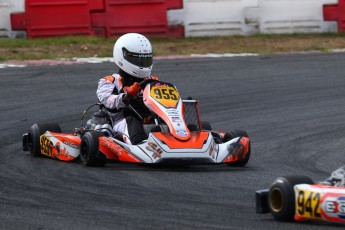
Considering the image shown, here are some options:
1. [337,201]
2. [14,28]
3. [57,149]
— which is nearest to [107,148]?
[57,149]

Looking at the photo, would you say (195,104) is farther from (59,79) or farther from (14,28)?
(14,28)

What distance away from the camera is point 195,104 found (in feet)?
29.8

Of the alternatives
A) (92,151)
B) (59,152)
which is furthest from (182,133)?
(59,152)

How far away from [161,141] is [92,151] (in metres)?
0.55

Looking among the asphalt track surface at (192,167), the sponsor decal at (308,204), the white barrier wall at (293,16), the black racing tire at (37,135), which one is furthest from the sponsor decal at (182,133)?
the white barrier wall at (293,16)

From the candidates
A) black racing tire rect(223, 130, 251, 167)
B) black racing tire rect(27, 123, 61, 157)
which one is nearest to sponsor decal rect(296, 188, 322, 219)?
black racing tire rect(223, 130, 251, 167)

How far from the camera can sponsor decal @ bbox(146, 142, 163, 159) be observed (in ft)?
27.5

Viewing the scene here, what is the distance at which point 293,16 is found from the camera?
674 inches

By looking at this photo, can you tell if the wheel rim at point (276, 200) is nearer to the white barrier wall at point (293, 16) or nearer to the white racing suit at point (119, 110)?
the white racing suit at point (119, 110)

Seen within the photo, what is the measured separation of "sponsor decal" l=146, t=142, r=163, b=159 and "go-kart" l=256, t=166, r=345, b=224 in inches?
98.4

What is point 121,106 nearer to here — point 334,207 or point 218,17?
point 334,207

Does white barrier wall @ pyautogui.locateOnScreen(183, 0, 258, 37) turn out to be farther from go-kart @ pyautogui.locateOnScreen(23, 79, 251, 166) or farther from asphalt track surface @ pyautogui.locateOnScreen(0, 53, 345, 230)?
go-kart @ pyautogui.locateOnScreen(23, 79, 251, 166)

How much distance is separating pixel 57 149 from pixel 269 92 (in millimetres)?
4748

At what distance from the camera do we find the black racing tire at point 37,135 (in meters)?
9.38
